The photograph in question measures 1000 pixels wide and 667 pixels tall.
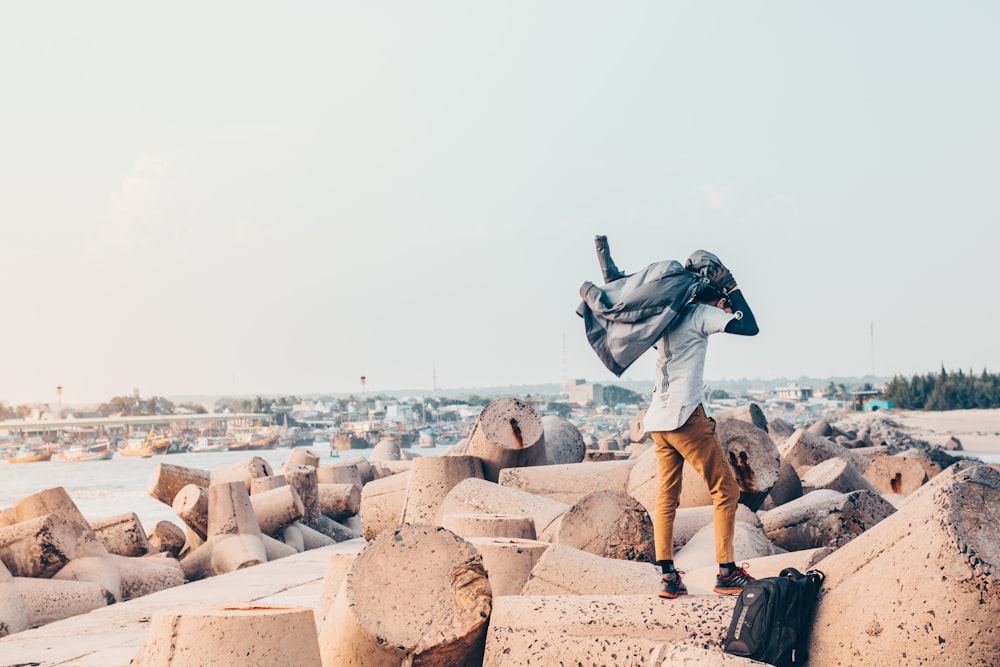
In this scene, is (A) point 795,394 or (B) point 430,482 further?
(A) point 795,394

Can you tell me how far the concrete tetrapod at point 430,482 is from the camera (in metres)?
8.21

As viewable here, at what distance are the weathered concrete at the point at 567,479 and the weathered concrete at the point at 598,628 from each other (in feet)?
12.8

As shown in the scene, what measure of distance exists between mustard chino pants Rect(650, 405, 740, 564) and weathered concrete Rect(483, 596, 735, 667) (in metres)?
0.33

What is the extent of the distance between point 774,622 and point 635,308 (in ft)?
5.06

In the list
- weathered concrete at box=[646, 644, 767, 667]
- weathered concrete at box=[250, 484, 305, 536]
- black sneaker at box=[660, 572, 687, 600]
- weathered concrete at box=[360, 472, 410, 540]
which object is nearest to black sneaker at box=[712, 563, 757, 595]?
black sneaker at box=[660, 572, 687, 600]

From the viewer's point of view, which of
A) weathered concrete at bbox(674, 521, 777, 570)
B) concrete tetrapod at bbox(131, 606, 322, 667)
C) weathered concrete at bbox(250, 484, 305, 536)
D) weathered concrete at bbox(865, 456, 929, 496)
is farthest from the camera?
weathered concrete at bbox(250, 484, 305, 536)

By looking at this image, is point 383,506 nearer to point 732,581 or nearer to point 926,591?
point 732,581

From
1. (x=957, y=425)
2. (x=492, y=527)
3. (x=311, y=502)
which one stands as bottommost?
(x=957, y=425)

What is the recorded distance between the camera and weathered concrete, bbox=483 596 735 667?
378 centimetres

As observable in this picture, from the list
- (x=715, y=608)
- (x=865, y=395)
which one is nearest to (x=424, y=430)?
(x=865, y=395)

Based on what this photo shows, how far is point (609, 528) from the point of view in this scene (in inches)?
225

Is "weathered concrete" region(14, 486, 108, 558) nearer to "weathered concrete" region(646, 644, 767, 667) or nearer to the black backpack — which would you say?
"weathered concrete" region(646, 644, 767, 667)

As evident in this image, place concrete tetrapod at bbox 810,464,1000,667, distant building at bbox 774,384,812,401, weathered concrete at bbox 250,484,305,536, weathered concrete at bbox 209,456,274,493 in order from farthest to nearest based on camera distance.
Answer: distant building at bbox 774,384,812,401 < weathered concrete at bbox 209,456,274,493 < weathered concrete at bbox 250,484,305,536 < concrete tetrapod at bbox 810,464,1000,667

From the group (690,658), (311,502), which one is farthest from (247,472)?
(690,658)
